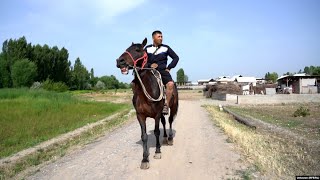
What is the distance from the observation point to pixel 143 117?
821 cm

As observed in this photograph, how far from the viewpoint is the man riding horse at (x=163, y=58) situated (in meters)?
8.92

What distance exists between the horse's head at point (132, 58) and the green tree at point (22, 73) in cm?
6645

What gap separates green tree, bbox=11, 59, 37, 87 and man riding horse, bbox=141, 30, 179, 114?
2578 inches

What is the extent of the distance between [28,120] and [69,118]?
286cm

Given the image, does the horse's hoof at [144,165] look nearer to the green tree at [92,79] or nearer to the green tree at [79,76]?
the green tree at [79,76]

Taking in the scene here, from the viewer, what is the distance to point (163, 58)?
9086 millimetres

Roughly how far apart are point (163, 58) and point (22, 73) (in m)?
65.9

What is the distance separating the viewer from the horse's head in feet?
23.9

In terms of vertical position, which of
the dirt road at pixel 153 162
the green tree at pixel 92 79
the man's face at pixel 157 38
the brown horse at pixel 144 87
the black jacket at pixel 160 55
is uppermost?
the green tree at pixel 92 79

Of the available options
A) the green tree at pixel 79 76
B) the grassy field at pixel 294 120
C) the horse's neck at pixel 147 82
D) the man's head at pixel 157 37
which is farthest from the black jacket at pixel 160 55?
the green tree at pixel 79 76

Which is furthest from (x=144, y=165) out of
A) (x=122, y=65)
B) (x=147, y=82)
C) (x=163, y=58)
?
(x=163, y=58)

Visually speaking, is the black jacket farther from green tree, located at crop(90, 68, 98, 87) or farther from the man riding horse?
green tree, located at crop(90, 68, 98, 87)

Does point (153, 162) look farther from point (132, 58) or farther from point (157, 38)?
point (157, 38)

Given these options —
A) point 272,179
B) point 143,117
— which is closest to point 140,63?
point 143,117
